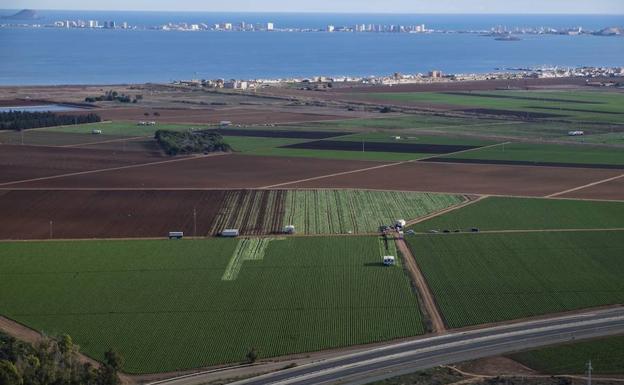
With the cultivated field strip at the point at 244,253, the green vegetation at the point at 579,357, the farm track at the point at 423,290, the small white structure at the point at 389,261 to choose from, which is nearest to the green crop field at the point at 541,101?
the farm track at the point at 423,290

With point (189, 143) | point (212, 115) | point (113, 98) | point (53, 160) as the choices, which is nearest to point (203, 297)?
point (53, 160)

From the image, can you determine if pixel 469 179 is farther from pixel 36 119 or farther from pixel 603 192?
pixel 36 119

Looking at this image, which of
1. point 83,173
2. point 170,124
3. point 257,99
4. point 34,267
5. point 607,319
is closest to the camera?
point 607,319

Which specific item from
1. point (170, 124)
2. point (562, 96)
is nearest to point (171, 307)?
point (170, 124)

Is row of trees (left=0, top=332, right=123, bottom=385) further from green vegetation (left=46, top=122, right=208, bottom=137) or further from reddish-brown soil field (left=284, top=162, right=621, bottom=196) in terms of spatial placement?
green vegetation (left=46, top=122, right=208, bottom=137)

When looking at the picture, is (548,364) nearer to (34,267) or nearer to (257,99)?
(34,267)

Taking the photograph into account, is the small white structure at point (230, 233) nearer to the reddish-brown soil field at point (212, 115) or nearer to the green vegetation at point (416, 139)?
the green vegetation at point (416, 139)
